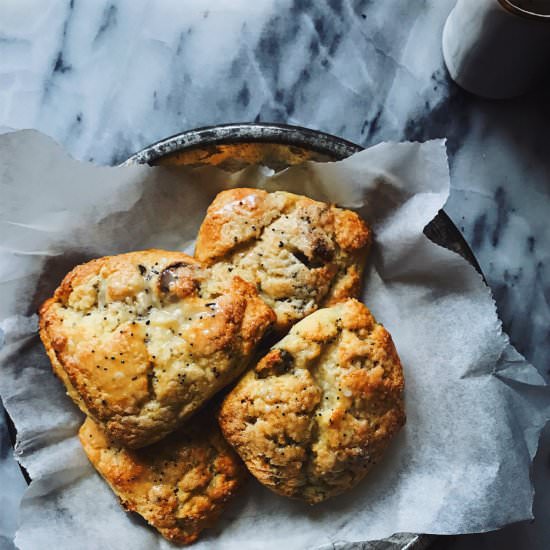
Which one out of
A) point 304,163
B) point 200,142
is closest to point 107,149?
point 200,142

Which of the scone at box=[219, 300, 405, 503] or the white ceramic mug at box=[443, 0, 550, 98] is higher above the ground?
the white ceramic mug at box=[443, 0, 550, 98]

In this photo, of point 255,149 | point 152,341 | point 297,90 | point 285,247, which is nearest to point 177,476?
point 152,341

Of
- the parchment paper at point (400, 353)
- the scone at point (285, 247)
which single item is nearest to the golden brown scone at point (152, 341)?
the scone at point (285, 247)

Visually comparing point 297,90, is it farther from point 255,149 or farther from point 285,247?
point 285,247

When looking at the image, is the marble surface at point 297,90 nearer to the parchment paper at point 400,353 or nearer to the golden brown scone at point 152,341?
the parchment paper at point 400,353

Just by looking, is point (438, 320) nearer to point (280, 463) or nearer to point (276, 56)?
point (280, 463)

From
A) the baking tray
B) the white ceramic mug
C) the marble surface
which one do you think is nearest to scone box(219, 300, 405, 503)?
the baking tray

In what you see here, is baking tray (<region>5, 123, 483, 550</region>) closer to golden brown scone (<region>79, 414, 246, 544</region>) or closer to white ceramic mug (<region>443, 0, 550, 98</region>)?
golden brown scone (<region>79, 414, 246, 544</region>)
